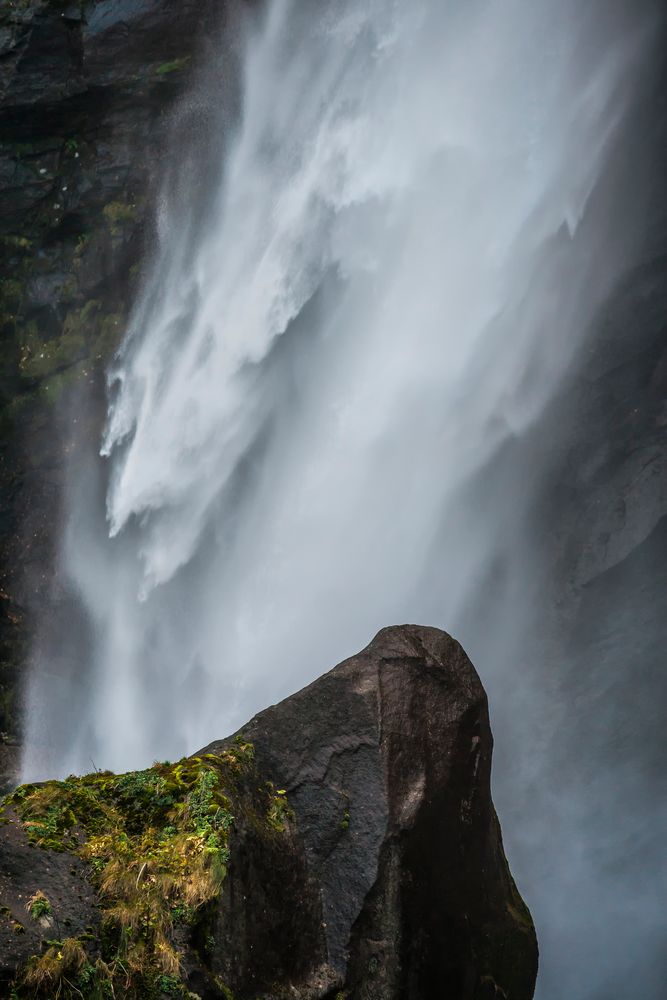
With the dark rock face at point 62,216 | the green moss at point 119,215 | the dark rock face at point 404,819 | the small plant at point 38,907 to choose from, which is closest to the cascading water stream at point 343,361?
the dark rock face at point 62,216

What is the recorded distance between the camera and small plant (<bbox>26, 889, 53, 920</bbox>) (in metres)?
4.10

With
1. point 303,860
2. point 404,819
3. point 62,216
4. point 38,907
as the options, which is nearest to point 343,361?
point 62,216

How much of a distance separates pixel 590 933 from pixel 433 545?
7436 millimetres

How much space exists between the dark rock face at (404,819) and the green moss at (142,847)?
69cm

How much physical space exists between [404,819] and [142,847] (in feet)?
7.41

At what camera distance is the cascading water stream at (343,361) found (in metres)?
15.1

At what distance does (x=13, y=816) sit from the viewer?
478cm

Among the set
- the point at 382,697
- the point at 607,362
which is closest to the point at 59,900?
the point at 382,697

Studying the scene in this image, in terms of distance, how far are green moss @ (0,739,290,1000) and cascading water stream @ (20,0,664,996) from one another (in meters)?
9.68

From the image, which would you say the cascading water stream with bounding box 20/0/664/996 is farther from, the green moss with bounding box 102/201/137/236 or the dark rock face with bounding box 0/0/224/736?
the green moss with bounding box 102/201/137/236

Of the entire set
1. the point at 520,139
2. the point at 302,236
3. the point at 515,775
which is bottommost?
the point at 515,775

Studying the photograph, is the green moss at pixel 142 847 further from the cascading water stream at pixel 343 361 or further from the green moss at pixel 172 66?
the green moss at pixel 172 66

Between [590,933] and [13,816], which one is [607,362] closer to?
[590,933]

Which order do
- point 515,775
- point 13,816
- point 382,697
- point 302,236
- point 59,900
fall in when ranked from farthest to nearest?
point 302,236 → point 515,775 → point 382,697 → point 13,816 → point 59,900
